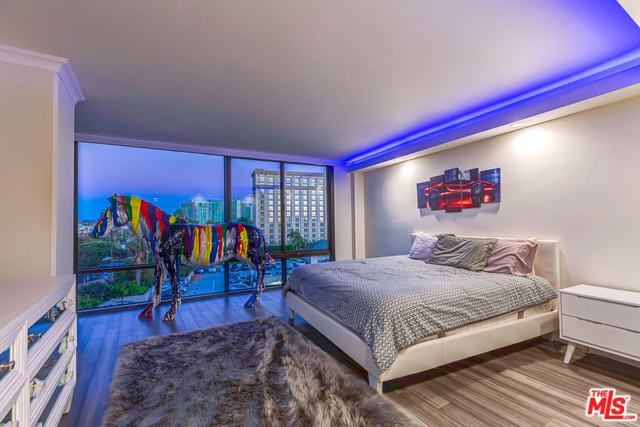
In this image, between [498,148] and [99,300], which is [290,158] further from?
[99,300]

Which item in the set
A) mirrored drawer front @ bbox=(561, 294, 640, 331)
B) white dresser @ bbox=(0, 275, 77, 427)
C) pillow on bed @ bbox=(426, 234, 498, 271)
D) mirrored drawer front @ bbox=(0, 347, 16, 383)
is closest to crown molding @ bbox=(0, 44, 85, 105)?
white dresser @ bbox=(0, 275, 77, 427)

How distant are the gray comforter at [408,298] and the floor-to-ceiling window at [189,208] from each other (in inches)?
84.8

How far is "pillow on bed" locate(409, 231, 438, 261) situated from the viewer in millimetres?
3829

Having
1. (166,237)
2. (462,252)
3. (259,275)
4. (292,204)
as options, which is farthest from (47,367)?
(292,204)

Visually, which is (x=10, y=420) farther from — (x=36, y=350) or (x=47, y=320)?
(x=47, y=320)

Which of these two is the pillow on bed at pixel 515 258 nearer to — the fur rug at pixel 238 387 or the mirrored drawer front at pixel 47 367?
the fur rug at pixel 238 387

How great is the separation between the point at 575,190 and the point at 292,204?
397 cm

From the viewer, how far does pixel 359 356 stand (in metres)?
2.06

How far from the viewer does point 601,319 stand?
7.02ft

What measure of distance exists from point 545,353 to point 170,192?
16.6ft

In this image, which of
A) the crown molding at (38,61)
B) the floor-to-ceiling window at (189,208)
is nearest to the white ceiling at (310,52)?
the crown molding at (38,61)

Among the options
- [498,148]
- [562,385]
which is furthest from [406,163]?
[562,385]

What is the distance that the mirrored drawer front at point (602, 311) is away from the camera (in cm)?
199

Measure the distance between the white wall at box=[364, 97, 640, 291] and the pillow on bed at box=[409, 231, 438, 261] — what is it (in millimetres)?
334
